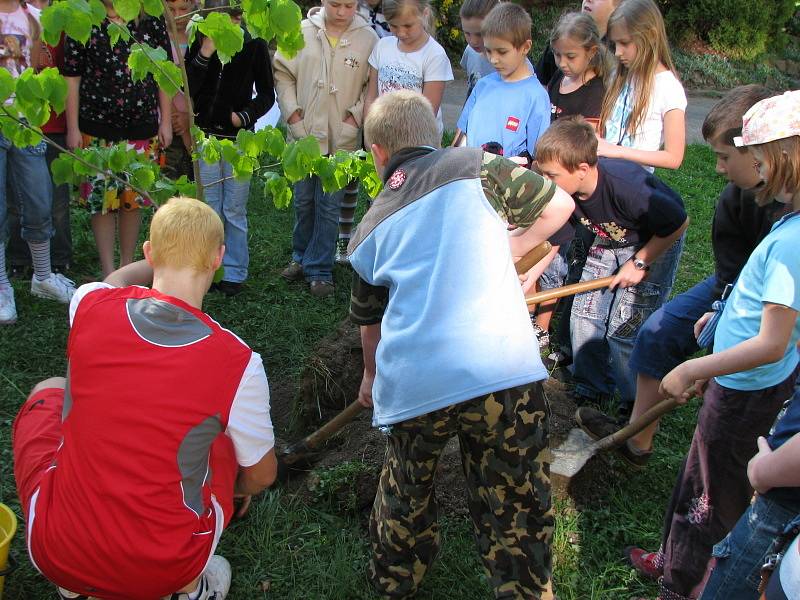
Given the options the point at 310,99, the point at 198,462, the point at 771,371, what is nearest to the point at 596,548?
the point at 771,371

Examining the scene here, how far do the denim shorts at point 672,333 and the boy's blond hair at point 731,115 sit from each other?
0.68 m

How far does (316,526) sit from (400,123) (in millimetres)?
1623

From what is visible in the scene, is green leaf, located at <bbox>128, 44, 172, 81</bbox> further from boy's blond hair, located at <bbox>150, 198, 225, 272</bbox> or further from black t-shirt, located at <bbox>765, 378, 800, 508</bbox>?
black t-shirt, located at <bbox>765, 378, 800, 508</bbox>

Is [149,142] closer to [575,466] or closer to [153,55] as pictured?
[153,55]

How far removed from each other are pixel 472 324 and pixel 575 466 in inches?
51.5

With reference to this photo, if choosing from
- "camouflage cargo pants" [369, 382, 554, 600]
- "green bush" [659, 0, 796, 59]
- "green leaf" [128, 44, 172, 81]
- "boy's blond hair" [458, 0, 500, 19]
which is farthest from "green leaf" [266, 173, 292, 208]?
"green bush" [659, 0, 796, 59]

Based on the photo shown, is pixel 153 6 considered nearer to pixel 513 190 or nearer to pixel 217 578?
pixel 513 190

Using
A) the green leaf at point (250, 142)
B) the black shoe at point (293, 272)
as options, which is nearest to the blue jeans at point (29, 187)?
the black shoe at point (293, 272)

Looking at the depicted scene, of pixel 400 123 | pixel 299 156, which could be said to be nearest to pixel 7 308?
pixel 299 156

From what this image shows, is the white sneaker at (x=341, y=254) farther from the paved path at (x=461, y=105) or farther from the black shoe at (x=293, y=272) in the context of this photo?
the paved path at (x=461, y=105)

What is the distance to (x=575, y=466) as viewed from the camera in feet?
10.4

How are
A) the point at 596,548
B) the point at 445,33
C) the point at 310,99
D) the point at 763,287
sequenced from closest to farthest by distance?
the point at 763,287 < the point at 596,548 < the point at 310,99 < the point at 445,33

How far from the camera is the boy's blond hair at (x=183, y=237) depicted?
2.19 m

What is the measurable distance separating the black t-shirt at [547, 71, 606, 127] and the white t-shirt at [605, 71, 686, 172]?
21 cm
